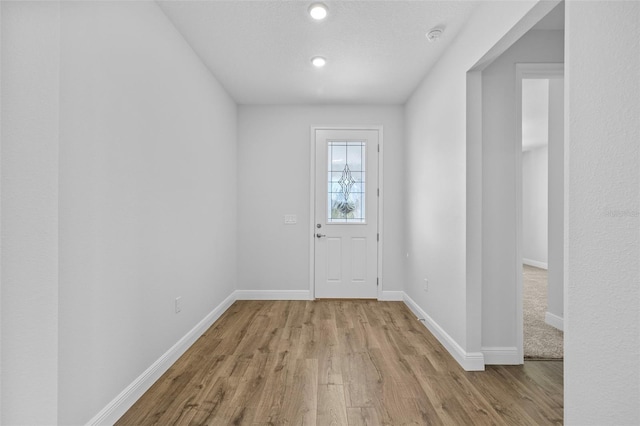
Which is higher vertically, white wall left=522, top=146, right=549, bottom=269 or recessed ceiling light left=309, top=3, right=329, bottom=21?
recessed ceiling light left=309, top=3, right=329, bottom=21

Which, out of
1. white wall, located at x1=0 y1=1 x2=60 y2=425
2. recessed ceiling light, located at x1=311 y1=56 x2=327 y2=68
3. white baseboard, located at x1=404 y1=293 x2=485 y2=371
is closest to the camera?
white wall, located at x1=0 y1=1 x2=60 y2=425

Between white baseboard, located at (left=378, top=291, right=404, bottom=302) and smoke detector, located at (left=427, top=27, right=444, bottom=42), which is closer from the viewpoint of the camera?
smoke detector, located at (left=427, top=27, right=444, bottom=42)

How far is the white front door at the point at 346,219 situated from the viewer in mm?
4070

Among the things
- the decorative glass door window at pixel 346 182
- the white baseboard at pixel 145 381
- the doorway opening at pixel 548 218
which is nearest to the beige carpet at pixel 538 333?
the doorway opening at pixel 548 218

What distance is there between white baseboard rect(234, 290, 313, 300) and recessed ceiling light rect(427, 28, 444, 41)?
315cm

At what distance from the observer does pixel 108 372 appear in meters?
1.59

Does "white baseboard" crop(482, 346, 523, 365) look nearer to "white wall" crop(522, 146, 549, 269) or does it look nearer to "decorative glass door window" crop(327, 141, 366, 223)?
"decorative glass door window" crop(327, 141, 366, 223)

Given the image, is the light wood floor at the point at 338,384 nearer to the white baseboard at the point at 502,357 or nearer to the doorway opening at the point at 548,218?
the white baseboard at the point at 502,357

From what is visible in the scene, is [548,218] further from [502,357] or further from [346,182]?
[346,182]

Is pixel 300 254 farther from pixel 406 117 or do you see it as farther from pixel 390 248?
pixel 406 117

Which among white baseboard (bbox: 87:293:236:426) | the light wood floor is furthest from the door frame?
white baseboard (bbox: 87:293:236:426)

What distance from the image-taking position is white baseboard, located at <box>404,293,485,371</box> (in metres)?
2.22

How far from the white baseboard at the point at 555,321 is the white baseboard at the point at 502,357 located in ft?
3.29

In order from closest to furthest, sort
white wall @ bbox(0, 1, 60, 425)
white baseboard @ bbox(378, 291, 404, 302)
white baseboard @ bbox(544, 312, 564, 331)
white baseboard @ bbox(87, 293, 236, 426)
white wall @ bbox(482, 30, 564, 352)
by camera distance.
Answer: white wall @ bbox(0, 1, 60, 425) → white baseboard @ bbox(87, 293, 236, 426) → white wall @ bbox(482, 30, 564, 352) → white baseboard @ bbox(544, 312, 564, 331) → white baseboard @ bbox(378, 291, 404, 302)
